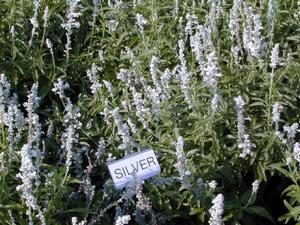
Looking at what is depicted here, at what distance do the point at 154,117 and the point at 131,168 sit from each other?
72 cm

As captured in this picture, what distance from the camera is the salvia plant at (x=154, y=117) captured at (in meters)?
3.94

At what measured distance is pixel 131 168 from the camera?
12.4ft

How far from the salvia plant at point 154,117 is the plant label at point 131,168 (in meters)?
0.07

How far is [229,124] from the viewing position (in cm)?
445

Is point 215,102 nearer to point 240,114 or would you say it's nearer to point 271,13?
point 240,114

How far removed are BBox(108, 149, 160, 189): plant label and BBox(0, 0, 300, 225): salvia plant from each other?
7 cm

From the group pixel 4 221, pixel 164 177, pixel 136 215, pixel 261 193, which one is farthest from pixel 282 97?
pixel 4 221

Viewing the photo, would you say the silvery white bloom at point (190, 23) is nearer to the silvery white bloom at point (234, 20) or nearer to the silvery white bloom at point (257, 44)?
the silvery white bloom at point (234, 20)

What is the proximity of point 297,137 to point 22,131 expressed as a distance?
6.21ft

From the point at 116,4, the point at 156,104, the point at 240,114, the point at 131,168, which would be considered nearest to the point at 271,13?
the point at 240,114

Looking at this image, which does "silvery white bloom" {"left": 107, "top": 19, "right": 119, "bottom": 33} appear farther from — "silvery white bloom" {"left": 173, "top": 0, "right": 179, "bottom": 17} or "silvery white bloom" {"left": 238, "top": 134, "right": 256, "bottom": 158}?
"silvery white bloom" {"left": 238, "top": 134, "right": 256, "bottom": 158}

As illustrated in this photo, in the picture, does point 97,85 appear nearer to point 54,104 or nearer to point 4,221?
point 54,104

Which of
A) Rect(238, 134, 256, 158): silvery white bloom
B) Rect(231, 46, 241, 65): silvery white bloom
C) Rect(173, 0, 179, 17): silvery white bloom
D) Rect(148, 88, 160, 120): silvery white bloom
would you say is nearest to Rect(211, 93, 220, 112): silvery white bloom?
Rect(238, 134, 256, 158): silvery white bloom

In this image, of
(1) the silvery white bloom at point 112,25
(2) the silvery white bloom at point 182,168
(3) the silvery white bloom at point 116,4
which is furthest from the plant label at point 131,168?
(3) the silvery white bloom at point 116,4
